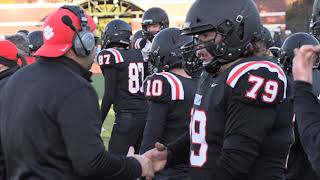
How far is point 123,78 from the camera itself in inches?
277

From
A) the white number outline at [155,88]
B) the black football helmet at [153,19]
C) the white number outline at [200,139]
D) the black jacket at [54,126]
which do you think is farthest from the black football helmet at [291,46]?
the black football helmet at [153,19]

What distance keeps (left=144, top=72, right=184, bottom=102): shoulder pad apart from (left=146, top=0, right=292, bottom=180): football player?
1062mm

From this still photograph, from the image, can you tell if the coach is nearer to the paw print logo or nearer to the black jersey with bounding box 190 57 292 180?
the black jersey with bounding box 190 57 292 180

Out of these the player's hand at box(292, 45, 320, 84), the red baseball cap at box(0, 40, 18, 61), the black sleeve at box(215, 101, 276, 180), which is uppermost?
the player's hand at box(292, 45, 320, 84)

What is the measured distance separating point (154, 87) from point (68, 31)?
5.30 feet

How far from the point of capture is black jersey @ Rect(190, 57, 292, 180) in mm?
2926

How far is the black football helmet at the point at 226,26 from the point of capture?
3162 mm

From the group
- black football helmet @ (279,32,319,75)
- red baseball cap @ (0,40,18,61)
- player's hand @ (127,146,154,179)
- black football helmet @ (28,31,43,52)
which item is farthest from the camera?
black football helmet @ (28,31,43,52)

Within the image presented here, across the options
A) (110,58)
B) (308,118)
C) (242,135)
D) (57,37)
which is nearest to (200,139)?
(242,135)

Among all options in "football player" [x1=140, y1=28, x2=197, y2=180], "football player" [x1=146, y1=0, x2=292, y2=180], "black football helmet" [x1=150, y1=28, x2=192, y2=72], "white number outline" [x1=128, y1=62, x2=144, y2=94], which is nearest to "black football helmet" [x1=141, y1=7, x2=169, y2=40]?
"white number outline" [x1=128, y1=62, x2=144, y2=94]

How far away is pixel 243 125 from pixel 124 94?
4.26 meters

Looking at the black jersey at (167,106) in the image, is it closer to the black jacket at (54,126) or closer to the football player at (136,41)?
the black jacket at (54,126)

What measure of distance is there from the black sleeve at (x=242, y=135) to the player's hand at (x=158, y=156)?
2.12 ft

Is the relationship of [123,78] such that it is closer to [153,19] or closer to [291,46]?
[153,19]
